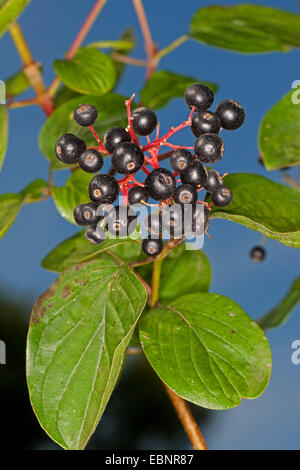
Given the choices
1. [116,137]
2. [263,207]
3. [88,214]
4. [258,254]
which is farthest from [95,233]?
[258,254]

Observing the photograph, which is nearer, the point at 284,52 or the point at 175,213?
the point at 175,213

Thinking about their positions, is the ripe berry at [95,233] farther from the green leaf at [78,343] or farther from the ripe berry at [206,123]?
the ripe berry at [206,123]

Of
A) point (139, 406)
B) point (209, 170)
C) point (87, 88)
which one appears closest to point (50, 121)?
point (87, 88)

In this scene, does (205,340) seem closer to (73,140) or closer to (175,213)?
(175,213)

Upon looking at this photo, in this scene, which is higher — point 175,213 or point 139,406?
point 175,213

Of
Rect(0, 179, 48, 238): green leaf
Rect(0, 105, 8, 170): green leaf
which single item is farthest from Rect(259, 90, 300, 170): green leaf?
Rect(0, 105, 8, 170): green leaf

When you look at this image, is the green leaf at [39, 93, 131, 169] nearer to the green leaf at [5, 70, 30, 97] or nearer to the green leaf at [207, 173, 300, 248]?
the green leaf at [207, 173, 300, 248]

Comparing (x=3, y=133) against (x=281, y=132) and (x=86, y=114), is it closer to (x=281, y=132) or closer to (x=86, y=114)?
(x=86, y=114)
